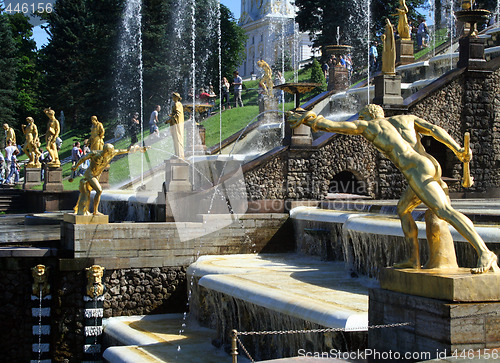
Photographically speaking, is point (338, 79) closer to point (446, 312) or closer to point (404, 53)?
point (404, 53)

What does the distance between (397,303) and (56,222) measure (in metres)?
17.6

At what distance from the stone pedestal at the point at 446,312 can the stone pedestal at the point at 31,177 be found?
2732cm

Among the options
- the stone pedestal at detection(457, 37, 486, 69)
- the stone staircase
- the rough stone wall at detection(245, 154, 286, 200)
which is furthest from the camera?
the stone staircase

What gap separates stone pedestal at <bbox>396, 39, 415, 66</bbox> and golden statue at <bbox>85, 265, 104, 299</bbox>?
58.2ft

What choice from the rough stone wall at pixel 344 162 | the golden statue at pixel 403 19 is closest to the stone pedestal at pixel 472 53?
the rough stone wall at pixel 344 162

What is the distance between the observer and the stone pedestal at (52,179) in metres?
30.1

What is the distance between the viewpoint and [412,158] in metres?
8.67

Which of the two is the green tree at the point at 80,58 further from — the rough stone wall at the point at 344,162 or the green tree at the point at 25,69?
the rough stone wall at the point at 344,162

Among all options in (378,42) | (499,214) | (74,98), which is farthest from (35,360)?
(74,98)

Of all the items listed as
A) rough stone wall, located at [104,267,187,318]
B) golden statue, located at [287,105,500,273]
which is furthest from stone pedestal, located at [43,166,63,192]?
golden statue, located at [287,105,500,273]

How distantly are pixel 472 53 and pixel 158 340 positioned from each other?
526 inches

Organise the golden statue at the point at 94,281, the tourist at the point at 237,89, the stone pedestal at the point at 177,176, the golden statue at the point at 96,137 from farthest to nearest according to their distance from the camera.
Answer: the tourist at the point at 237,89 < the golden statue at the point at 96,137 < the stone pedestal at the point at 177,176 < the golden statue at the point at 94,281

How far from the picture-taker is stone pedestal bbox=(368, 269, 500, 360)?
295 inches

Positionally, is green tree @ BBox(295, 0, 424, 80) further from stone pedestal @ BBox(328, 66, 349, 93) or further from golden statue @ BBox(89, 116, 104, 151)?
golden statue @ BBox(89, 116, 104, 151)
